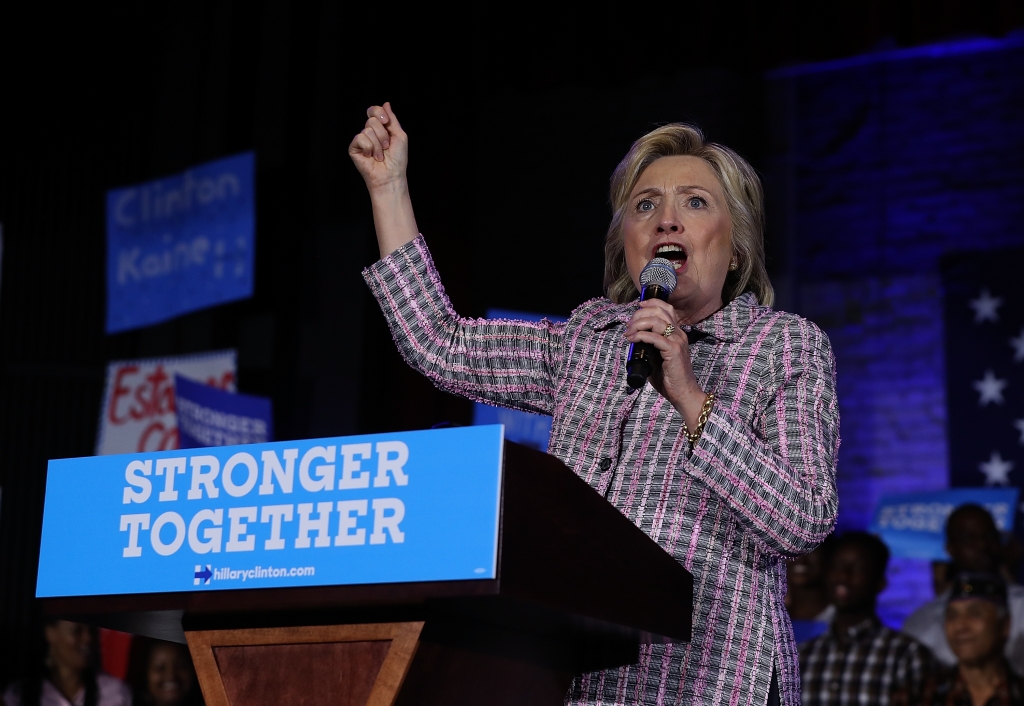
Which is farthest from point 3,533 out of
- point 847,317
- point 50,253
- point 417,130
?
point 847,317

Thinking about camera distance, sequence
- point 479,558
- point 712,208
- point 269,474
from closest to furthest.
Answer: point 479,558, point 269,474, point 712,208

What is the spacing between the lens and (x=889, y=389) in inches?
223

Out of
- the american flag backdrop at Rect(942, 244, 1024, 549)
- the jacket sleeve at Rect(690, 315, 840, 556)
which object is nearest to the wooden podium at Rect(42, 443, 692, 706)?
the jacket sleeve at Rect(690, 315, 840, 556)

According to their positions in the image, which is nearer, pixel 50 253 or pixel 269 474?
pixel 269 474

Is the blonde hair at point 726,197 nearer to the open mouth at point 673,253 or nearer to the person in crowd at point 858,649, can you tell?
the open mouth at point 673,253

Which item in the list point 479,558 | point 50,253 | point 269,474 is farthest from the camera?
point 50,253

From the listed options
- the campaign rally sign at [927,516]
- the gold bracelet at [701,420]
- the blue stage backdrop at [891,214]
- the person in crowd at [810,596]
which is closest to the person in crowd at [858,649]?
the person in crowd at [810,596]

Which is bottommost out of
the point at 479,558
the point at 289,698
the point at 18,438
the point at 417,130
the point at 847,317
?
the point at 289,698

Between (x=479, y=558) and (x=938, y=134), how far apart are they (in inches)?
209

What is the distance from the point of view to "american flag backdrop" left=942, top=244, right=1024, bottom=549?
5.10 metres

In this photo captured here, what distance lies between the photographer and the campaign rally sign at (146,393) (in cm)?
565

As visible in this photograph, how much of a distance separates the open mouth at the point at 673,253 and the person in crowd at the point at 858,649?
332cm

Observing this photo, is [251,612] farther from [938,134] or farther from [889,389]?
[938,134]

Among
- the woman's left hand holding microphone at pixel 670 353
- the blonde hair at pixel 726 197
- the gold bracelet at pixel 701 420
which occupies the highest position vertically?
the blonde hair at pixel 726 197
